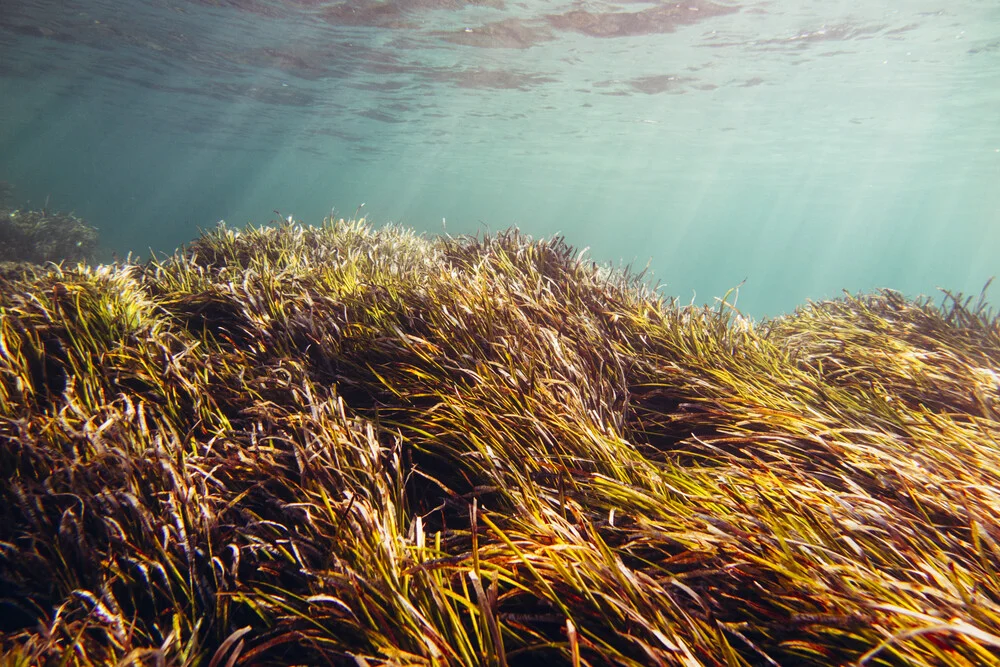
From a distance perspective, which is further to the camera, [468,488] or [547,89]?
[547,89]

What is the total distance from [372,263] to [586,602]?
3.89 meters

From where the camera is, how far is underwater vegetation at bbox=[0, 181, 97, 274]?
1464 cm

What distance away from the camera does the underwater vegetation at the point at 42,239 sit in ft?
48.0

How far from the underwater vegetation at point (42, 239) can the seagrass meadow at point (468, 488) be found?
16.7m

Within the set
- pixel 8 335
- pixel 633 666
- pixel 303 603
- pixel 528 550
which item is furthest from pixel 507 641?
pixel 8 335

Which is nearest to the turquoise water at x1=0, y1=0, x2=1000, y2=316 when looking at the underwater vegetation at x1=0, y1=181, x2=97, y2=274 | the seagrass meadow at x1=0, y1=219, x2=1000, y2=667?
the seagrass meadow at x1=0, y1=219, x2=1000, y2=667

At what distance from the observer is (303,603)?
1.52 meters

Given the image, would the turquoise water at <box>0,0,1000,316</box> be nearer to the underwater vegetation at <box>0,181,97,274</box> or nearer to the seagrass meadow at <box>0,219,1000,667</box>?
the seagrass meadow at <box>0,219,1000,667</box>

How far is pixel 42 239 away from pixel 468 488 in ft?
71.8

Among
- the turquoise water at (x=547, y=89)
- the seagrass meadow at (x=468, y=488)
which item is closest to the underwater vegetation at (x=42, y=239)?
the turquoise water at (x=547, y=89)

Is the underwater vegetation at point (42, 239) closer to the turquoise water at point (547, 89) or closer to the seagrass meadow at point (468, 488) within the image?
the turquoise water at point (547, 89)

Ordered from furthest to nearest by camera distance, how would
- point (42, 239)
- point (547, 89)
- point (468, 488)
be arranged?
point (547, 89), point (42, 239), point (468, 488)

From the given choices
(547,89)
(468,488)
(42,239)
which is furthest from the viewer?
(547,89)

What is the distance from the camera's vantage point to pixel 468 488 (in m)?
2.12
